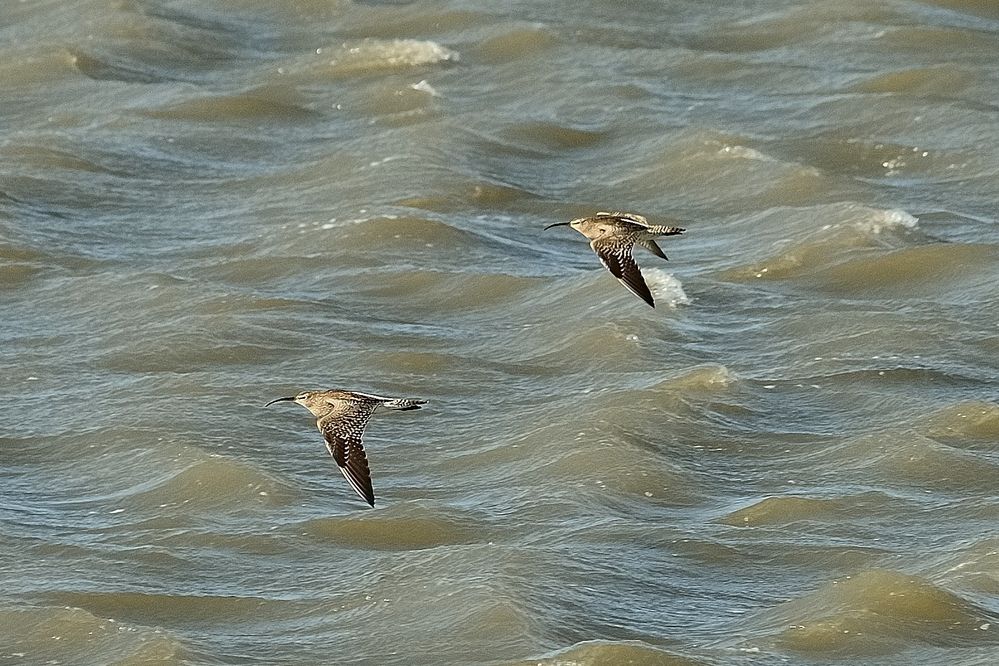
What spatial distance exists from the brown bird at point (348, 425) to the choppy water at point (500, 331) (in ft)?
1.63

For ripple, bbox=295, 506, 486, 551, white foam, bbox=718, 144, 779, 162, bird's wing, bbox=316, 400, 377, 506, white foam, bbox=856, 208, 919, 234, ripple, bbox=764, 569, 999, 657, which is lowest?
ripple, bbox=764, 569, 999, 657

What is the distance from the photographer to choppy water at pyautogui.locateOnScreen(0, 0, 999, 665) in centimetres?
787

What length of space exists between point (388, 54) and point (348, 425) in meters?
6.61

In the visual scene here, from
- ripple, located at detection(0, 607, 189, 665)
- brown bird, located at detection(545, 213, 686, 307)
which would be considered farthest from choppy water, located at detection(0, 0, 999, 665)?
brown bird, located at detection(545, 213, 686, 307)

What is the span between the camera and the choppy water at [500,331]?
7867 millimetres

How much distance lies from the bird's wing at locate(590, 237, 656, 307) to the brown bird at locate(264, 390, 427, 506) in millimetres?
1020

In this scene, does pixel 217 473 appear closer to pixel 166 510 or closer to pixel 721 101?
pixel 166 510

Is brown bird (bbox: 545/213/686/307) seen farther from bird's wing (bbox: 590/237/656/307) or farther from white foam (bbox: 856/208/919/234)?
white foam (bbox: 856/208/919/234)

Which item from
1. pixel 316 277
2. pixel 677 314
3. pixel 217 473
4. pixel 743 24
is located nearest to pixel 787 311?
pixel 677 314

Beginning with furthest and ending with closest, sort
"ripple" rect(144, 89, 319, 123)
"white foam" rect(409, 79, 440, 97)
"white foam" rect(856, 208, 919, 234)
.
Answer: "white foam" rect(409, 79, 440, 97) → "ripple" rect(144, 89, 319, 123) → "white foam" rect(856, 208, 919, 234)

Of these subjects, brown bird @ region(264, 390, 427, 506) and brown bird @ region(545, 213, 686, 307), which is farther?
brown bird @ region(545, 213, 686, 307)

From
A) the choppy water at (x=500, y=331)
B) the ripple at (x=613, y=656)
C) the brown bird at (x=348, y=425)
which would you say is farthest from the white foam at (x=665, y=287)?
the ripple at (x=613, y=656)

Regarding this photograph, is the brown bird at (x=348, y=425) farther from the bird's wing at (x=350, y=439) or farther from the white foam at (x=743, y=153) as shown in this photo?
the white foam at (x=743, y=153)

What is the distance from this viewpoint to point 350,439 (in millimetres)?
7785
